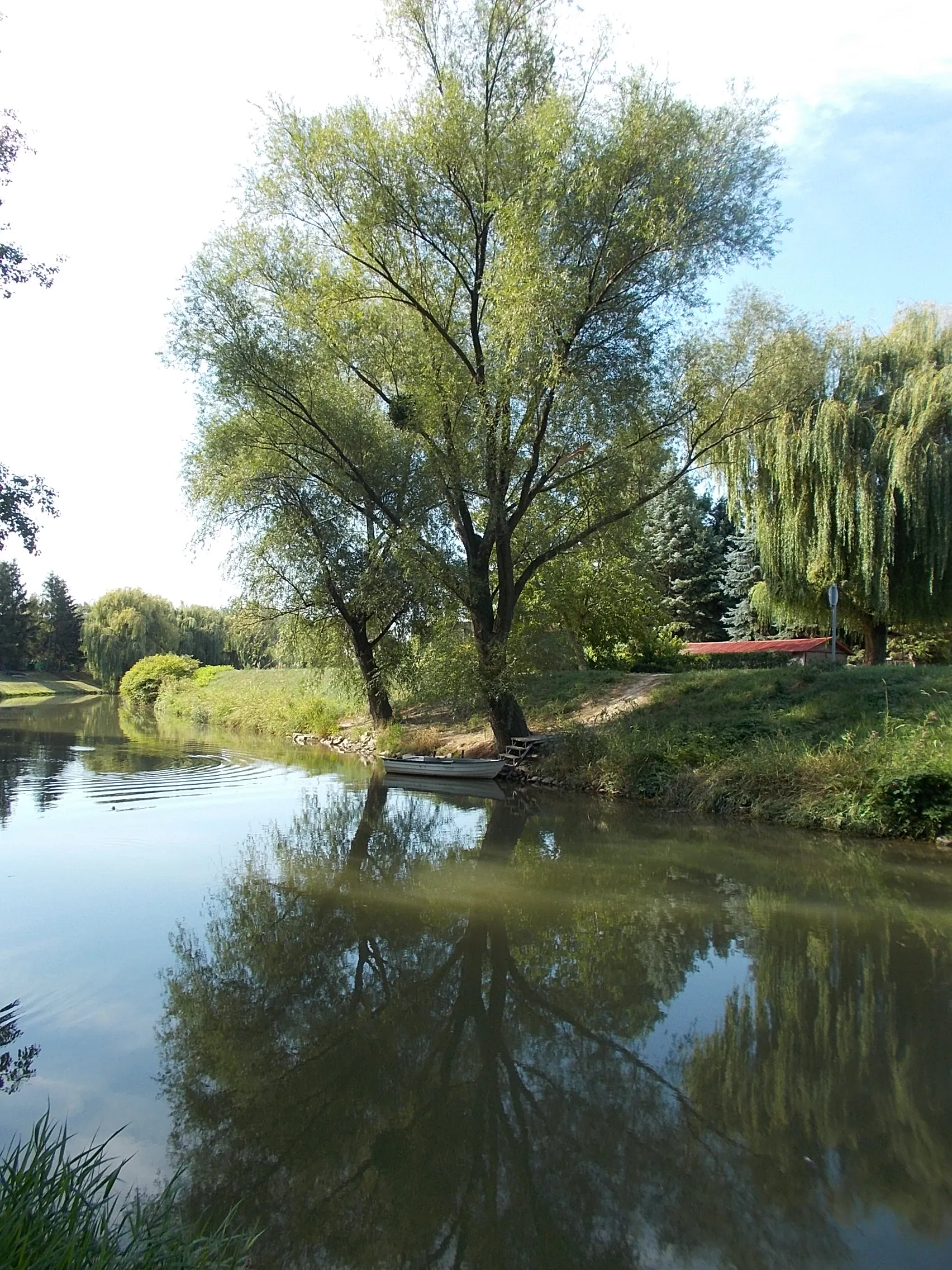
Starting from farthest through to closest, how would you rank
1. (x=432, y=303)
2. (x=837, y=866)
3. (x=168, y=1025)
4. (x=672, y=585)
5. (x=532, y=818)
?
(x=672, y=585)
(x=432, y=303)
(x=532, y=818)
(x=837, y=866)
(x=168, y=1025)

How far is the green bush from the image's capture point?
45.6m

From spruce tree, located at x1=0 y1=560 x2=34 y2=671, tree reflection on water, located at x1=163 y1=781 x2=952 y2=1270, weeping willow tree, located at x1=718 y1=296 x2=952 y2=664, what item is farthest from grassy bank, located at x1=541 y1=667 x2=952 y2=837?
spruce tree, located at x1=0 y1=560 x2=34 y2=671

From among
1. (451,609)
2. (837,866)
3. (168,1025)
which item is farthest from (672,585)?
(168,1025)

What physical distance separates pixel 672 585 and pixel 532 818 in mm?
25547

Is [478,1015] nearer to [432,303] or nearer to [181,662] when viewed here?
[432,303]

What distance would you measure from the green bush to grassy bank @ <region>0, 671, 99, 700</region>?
1251 centimetres

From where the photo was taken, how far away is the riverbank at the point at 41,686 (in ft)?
188

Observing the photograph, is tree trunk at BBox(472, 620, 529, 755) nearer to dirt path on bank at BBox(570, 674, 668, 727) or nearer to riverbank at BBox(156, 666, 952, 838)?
riverbank at BBox(156, 666, 952, 838)

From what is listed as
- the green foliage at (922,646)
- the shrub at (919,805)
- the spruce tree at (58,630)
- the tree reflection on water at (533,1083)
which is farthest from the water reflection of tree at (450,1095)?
the spruce tree at (58,630)

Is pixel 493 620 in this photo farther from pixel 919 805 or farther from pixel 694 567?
pixel 694 567

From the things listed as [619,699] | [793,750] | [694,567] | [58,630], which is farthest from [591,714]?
[58,630]

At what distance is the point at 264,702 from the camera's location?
107 ft

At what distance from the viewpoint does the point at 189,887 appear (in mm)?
8797

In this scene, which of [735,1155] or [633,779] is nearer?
[735,1155]
